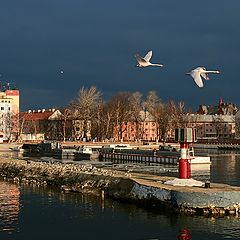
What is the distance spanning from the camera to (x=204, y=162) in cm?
7156

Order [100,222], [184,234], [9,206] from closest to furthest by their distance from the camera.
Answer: [184,234]
[100,222]
[9,206]

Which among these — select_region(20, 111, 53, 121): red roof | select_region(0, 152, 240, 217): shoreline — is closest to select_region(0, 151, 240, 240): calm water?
select_region(0, 152, 240, 217): shoreline

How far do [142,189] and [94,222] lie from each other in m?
6.37

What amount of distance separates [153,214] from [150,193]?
2.78 metres

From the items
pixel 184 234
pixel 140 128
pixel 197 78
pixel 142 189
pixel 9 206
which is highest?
pixel 140 128

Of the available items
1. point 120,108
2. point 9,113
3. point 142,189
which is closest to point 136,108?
point 120,108

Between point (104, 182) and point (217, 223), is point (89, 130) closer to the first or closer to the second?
point (104, 182)

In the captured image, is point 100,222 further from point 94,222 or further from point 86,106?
point 86,106

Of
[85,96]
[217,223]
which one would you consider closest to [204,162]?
[217,223]

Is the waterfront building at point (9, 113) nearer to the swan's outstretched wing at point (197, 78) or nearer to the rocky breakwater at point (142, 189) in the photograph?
the rocky breakwater at point (142, 189)

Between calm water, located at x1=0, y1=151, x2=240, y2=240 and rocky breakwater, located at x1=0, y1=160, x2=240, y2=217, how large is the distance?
2.88 feet

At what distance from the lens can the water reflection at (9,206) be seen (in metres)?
29.2

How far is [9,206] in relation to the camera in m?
36.0

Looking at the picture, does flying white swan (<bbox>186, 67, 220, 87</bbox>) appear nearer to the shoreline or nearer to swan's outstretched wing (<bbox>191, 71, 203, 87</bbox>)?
swan's outstretched wing (<bbox>191, 71, 203, 87</bbox>)
